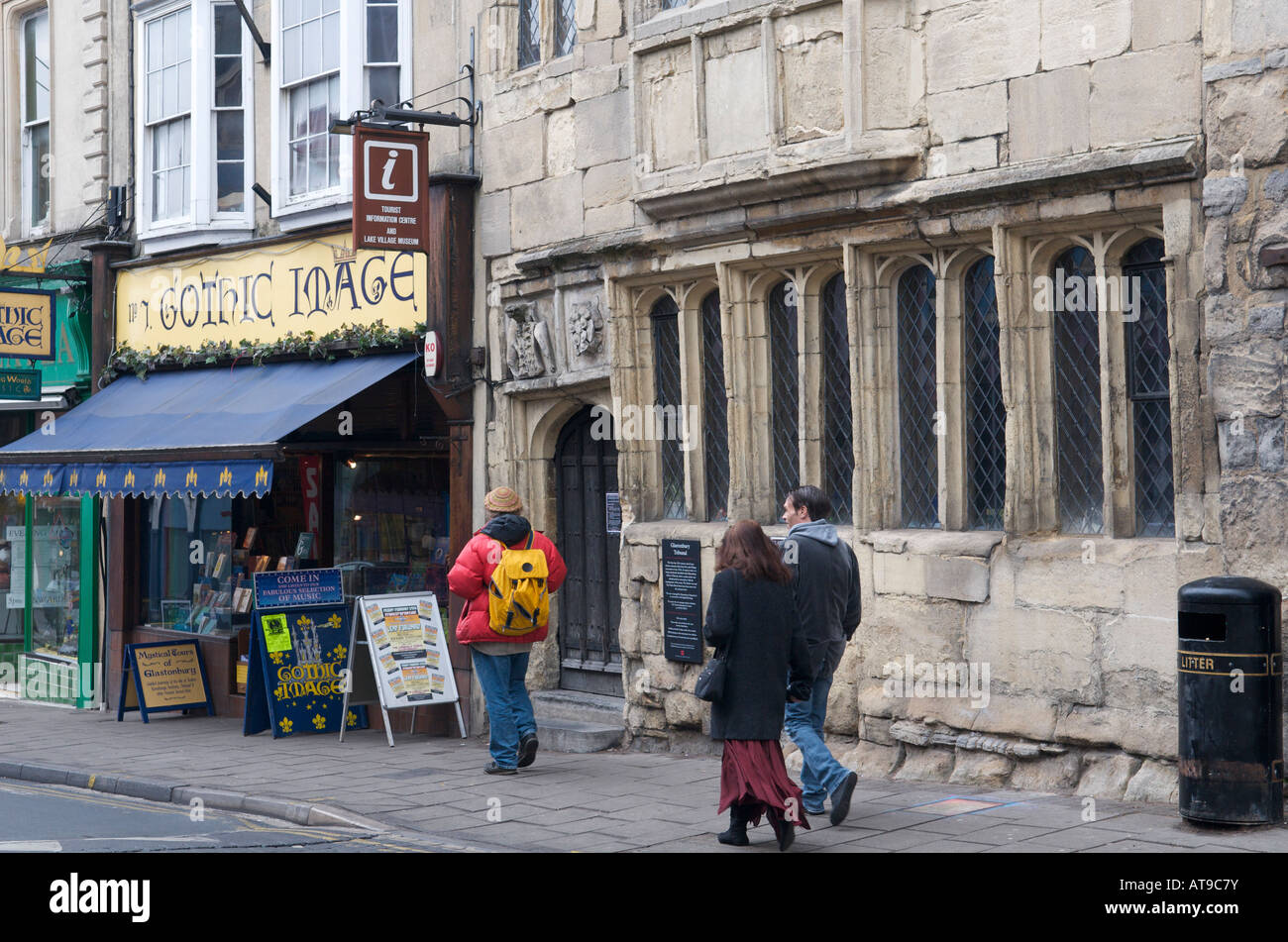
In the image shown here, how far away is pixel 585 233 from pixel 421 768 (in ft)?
13.4

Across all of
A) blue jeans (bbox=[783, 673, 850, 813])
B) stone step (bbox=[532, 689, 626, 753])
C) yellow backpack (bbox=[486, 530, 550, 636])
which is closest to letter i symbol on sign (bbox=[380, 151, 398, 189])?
yellow backpack (bbox=[486, 530, 550, 636])

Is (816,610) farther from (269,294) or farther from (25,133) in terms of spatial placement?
(25,133)

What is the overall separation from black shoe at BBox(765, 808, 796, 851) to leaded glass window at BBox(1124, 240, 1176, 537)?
2.71m

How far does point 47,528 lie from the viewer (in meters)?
17.5

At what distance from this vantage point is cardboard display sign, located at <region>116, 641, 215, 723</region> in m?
14.2

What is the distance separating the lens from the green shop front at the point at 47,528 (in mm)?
16219

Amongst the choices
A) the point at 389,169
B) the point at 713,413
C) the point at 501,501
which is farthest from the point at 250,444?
the point at 713,413

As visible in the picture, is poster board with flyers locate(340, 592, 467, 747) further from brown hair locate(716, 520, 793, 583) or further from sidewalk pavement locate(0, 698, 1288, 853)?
brown hair locate(716, 520, 793, 583)

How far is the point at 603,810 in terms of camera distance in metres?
8.79

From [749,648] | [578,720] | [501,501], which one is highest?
[501,501]

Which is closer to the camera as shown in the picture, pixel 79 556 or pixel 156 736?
pixel 156 736

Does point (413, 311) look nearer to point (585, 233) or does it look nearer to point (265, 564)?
point (585, 233)

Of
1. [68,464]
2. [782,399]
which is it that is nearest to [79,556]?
[68,464]

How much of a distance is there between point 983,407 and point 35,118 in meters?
12.8
